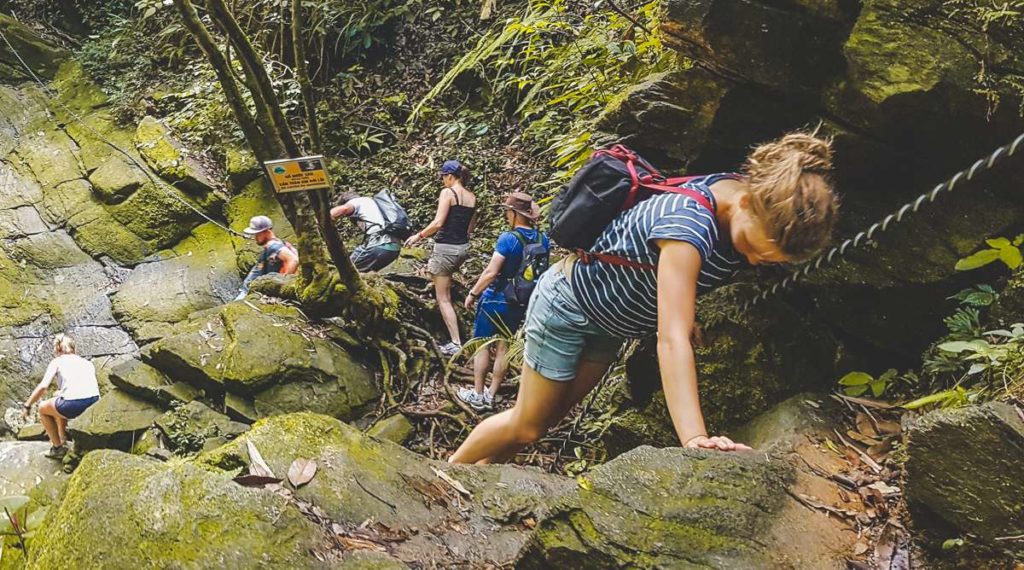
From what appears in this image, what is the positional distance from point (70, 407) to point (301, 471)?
623 centimetres

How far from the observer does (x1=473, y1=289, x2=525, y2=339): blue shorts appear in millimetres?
5906

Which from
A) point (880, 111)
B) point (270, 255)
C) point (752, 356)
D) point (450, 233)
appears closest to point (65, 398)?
→ point (270, 255)

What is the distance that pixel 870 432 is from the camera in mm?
2688

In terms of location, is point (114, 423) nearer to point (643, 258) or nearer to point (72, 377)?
point (72, 377)

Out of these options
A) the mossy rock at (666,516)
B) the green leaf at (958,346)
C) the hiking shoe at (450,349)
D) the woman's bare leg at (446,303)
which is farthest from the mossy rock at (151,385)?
the green leaf at (958,346)

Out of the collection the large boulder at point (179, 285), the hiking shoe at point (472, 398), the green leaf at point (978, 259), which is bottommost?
the large boulder at point (179, 285)

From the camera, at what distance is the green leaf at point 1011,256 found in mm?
2459

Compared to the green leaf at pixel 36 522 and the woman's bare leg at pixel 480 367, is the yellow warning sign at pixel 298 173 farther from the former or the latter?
the green leaf at pixel 36 522

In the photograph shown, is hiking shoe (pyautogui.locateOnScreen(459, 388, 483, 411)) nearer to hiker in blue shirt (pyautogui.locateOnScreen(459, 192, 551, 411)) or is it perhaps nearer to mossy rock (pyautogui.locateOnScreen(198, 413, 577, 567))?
hiker in blue shirt (pyautogui.locateOnScreen(459, 192, 551, 411))

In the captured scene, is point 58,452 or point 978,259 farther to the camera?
point 58,452

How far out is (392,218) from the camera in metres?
7.95

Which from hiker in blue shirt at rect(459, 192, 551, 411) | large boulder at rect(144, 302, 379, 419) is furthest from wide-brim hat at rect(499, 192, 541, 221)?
large boulder at rect(144, 302, 379, 419)

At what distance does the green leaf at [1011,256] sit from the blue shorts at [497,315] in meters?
3.83

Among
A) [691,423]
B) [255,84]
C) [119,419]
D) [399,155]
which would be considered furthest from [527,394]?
[399,155]
